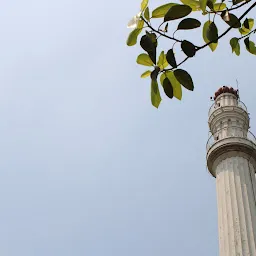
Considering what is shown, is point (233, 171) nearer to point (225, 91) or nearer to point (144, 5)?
point (225, 91)

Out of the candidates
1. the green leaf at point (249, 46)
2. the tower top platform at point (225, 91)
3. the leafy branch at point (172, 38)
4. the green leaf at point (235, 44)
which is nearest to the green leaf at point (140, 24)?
the leafy branch at point (172, 38)

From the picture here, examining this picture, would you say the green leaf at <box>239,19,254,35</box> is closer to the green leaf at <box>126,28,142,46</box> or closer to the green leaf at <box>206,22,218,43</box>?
the green leaf at <box>206,22,218,43</box>

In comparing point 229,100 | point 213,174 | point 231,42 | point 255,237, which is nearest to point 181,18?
point 231,42

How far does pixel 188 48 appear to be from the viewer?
2062mm

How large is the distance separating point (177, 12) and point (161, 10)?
0.24 ft

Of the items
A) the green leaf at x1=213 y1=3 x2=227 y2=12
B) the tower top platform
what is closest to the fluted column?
the tower top platform

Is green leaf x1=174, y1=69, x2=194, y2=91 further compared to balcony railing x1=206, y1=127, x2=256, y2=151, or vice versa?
balcony railing x1=206, y1=127, x2=256, y2=151

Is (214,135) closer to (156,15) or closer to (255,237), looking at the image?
(255,237)

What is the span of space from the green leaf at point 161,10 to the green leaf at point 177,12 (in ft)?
0.11

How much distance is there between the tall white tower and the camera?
12711 millimetres

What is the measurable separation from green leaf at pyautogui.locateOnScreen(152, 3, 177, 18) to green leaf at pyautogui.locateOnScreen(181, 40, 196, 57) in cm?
14

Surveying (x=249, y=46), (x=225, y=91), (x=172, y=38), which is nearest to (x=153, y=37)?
(x=172, y=38)

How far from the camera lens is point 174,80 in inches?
81.6

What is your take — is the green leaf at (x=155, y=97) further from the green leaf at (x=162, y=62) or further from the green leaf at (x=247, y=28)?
the green leaf at (x=247, y=28)
